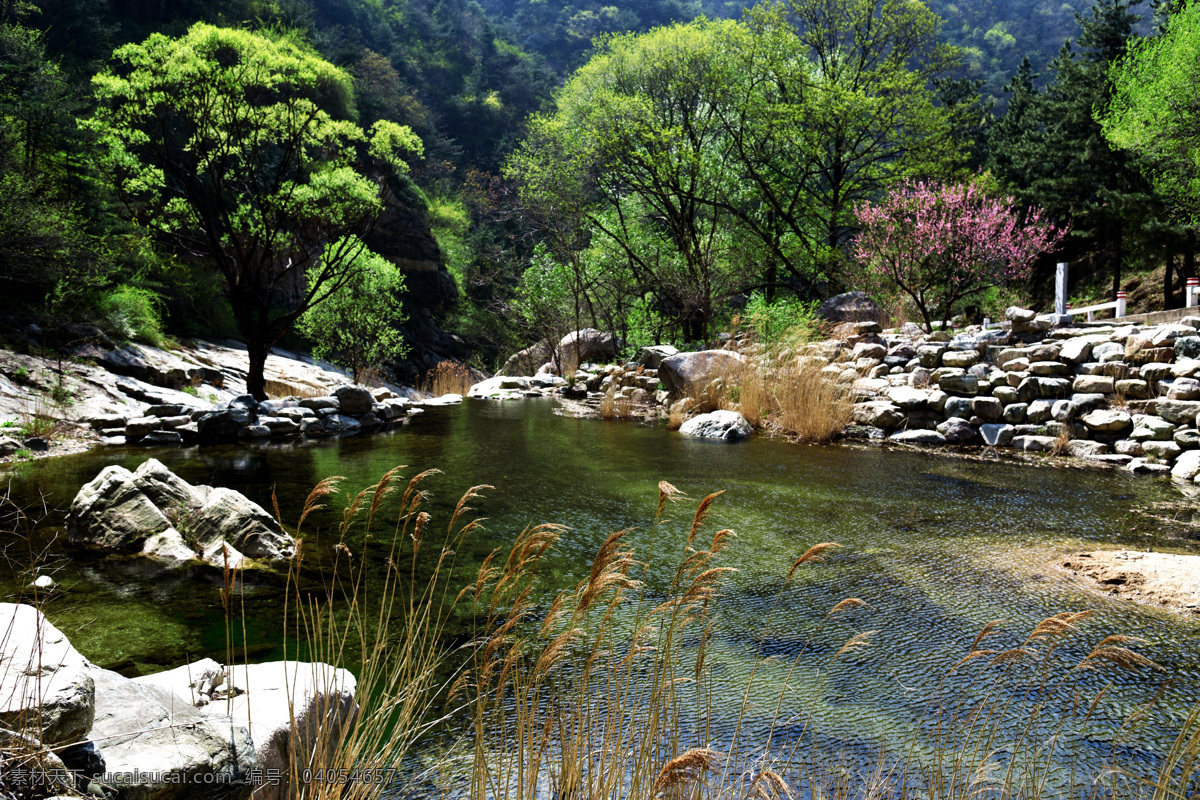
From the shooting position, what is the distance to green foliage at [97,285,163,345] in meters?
11.2

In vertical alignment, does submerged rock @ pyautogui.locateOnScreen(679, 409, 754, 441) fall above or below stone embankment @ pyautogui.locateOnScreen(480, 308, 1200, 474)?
below

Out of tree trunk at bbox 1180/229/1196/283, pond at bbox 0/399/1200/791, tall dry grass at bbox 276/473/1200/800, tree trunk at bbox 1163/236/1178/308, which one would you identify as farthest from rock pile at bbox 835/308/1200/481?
tree trunk at bbox 1163/236/1178/308

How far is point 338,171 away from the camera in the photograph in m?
12.3

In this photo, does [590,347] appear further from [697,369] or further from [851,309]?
[697,369]

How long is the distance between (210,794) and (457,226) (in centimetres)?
3577

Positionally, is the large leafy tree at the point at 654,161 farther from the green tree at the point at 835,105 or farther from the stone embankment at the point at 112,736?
the stone embankment at the point at 112,736

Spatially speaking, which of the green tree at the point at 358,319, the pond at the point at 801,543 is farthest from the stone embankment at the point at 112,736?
the green tree at the point at 358,319

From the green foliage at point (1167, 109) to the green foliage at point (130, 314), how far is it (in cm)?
2294

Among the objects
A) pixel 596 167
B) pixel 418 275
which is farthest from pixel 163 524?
pixel 418 275

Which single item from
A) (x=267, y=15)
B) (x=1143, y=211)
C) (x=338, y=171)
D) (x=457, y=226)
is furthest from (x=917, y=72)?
(x=267, y=15)

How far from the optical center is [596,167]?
68.4 feet

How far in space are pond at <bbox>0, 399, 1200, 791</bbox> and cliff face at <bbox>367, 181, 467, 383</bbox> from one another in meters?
18.8

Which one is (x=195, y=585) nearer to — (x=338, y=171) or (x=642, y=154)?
(x=338, y=171)

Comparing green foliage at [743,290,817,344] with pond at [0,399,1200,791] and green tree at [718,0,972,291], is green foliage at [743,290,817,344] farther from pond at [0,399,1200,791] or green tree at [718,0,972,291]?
green tree at [718,0,972,291]
